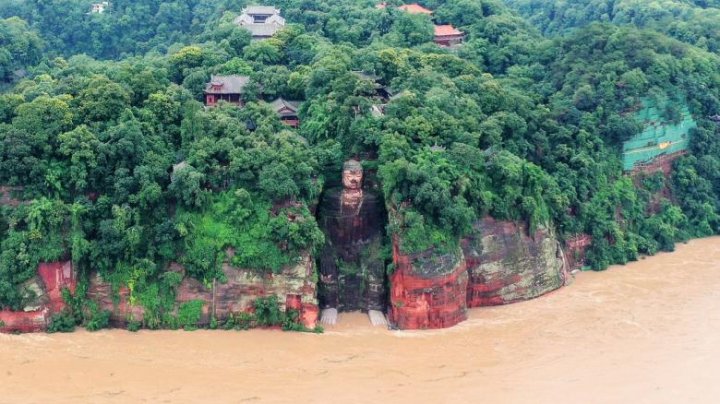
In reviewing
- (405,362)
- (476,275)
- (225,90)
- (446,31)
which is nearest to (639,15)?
(446,31)

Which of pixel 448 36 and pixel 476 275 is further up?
pixel 448 36

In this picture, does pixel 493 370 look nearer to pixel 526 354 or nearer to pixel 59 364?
pixel 526 354

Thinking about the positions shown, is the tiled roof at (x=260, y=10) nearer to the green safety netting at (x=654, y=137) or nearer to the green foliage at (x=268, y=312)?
the green safety netting at (x=654, y=137)

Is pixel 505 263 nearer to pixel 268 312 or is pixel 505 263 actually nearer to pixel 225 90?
pixel 268 312

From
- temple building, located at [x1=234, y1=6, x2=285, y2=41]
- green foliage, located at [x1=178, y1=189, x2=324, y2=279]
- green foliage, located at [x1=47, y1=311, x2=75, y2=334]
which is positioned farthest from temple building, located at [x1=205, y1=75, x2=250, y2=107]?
green foliage, located at [x1=47, y1=311, x2=75, y2=334]

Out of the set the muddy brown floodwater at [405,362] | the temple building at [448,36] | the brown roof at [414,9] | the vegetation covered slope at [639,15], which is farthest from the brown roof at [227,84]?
the vegetation covered slope at [639,15]

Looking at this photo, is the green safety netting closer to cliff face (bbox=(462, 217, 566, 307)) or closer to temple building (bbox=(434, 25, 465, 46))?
cliff face (bbox=(462, 217, 566, 307))
